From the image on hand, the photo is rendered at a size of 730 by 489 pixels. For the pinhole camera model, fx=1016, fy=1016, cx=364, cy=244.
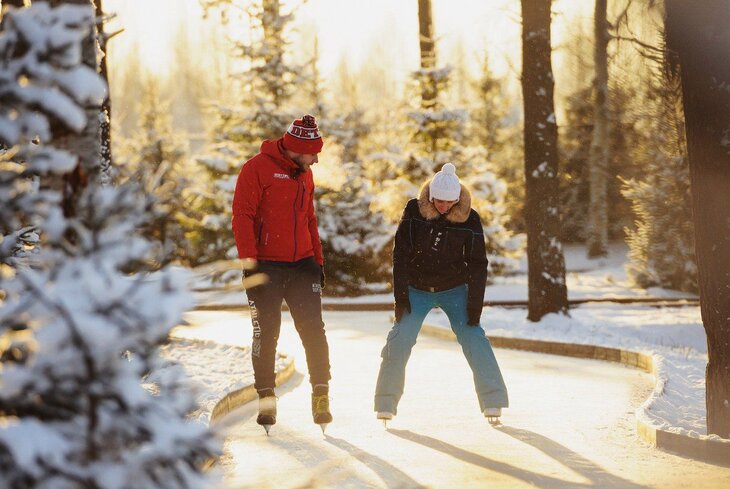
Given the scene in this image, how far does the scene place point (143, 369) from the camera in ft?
8.83

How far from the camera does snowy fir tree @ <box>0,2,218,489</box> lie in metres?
2.42

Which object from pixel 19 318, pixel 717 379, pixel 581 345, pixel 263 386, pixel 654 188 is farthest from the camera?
pixel 654 188

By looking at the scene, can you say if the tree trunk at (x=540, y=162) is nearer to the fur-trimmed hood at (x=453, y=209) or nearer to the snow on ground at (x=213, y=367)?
the snow on ground at (x=213, y=367)

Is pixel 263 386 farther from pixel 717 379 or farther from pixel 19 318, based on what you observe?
pixel 19 318

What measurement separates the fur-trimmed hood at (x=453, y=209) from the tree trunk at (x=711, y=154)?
5.14ft

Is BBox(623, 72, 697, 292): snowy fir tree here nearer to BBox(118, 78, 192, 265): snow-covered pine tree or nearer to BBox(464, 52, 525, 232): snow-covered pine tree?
BBox(118, 78, 192, 265): snow-covered pine tree

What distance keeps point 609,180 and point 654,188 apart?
16861 millimetres

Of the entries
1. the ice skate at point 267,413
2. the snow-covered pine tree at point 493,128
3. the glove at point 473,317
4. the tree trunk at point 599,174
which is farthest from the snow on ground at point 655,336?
the snow-covered pine tree at point 493,128

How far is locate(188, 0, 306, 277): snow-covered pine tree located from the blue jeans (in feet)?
54.3

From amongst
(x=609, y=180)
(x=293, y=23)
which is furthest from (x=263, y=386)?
(x=609, y=180)

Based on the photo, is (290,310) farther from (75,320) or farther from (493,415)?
(75,320)

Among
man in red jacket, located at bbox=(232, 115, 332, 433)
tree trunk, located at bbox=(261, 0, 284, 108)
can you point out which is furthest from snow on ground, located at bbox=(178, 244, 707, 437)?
tree trunk, located at bbox=(261, 0, 284, 108)

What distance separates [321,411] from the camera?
7133 mm

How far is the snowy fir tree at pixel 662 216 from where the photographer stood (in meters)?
20.7
